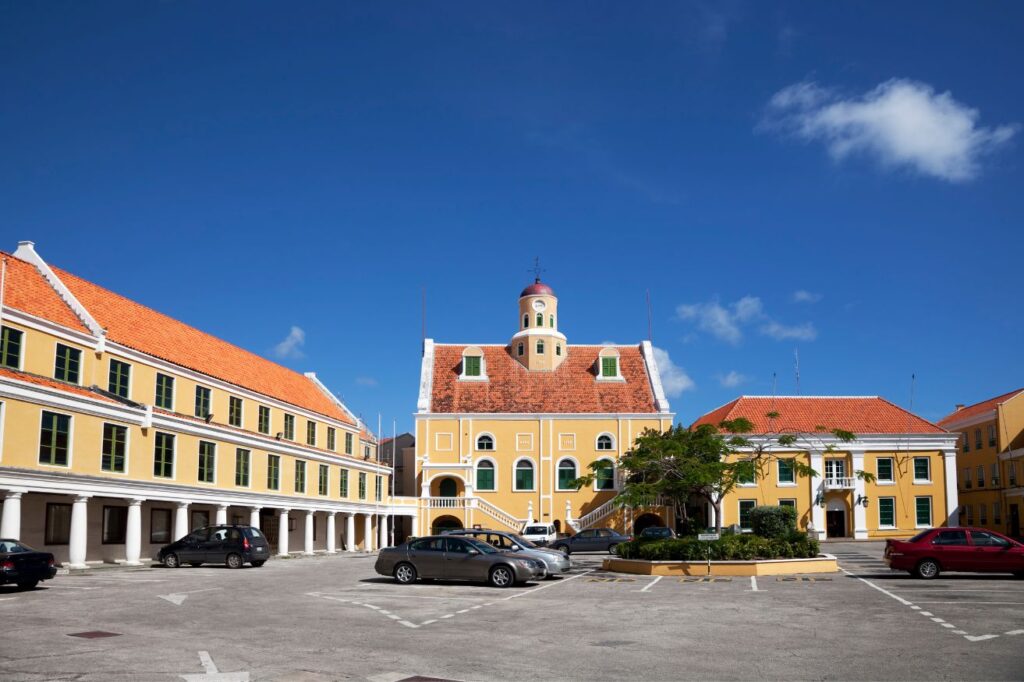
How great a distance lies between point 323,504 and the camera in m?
51.6

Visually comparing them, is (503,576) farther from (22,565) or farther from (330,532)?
(330,532)

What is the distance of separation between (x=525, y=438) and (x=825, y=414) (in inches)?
768

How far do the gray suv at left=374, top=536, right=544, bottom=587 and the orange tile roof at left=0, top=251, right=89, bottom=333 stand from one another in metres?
15.7

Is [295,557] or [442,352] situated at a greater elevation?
[442,352]

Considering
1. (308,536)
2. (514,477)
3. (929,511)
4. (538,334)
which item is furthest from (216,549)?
(929,511)

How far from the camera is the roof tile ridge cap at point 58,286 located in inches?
1399

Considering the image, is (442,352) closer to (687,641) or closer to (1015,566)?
(1015,566)

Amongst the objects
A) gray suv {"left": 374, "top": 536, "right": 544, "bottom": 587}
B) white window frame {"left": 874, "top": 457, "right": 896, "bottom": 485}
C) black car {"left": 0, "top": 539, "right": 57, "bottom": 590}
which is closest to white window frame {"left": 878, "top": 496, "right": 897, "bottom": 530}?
white window frame {"left": 874, "top": 457, "right": 896, "bottom": 485}

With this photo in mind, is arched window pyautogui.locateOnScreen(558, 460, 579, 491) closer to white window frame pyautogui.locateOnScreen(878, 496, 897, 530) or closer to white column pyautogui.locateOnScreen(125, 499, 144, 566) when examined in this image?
white window frame pyautogui.locateOnScreen(878, 496, 897, 530)

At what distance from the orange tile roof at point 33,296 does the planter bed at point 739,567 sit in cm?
2164

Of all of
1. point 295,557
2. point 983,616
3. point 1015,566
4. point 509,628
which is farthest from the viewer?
point 295,557

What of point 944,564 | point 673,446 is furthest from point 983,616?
point 673,446

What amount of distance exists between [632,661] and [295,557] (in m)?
34.6

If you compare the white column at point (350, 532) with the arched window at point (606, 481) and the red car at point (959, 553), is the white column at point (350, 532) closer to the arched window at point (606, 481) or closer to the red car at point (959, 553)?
the arched window at point (606, 481)
